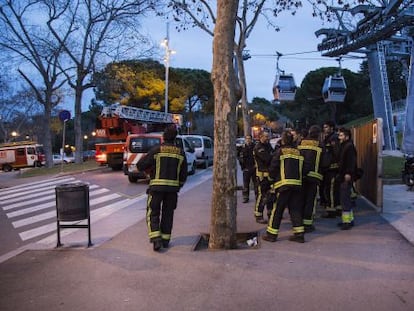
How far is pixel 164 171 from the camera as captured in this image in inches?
274

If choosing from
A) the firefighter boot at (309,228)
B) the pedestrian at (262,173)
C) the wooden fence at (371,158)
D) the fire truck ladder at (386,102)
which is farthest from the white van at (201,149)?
the firefighter boot at (309,228)

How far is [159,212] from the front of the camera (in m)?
7.06

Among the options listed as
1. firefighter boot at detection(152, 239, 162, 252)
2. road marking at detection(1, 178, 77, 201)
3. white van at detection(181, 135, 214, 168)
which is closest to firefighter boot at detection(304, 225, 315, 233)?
firefighter boot at detection(152, 239, 162, 252)

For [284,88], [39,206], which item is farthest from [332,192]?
[284,88]

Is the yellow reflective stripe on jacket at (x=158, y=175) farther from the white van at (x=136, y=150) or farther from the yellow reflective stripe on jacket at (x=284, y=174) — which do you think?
the white van at (x=136, y=150)

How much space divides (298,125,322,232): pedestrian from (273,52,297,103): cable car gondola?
16.6 metres

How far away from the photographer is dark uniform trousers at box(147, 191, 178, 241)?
22.8ft

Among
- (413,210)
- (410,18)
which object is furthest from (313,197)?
(410,18)

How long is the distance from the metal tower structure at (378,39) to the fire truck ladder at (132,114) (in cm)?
Result: 1093

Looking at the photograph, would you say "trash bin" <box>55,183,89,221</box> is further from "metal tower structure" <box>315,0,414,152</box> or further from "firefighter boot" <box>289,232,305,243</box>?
"metal tower structure" <box>315,0,414,152</box>

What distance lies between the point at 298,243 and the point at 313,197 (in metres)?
1.08

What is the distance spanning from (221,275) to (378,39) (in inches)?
858

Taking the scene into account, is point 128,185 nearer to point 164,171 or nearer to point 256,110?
point 164,171

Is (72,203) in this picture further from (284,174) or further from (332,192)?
(332,192)
